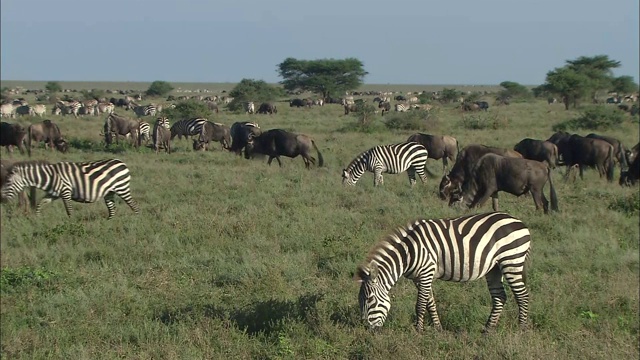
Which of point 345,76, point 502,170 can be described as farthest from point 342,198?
point 345,76

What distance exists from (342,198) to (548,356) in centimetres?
854

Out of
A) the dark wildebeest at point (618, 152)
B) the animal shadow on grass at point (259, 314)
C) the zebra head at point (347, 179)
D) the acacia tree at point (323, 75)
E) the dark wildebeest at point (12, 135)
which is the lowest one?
the animal shadow on grass at point (259, 314)

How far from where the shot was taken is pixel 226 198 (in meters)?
13.8

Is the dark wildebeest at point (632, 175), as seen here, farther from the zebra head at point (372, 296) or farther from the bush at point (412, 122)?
the bush at point (412, 122)

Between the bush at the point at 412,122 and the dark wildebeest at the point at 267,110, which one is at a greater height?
the bush at the point at 412,122

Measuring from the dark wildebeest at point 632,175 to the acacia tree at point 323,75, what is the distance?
177 ft

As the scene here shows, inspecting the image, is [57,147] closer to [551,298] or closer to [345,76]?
[551,298]

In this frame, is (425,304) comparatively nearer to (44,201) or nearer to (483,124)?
(44,201)

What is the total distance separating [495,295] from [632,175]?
433 inches

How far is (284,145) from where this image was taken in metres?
20.1

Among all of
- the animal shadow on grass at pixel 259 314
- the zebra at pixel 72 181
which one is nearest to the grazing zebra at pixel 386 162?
the zebra at pixel 72 181

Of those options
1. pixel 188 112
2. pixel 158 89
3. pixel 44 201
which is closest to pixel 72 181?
pixel 44 201

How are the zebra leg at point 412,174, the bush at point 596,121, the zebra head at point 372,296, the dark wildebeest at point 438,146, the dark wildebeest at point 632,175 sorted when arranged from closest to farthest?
the zebra head at point 372,296, the dark wildebeest at point 632,175, the zebra leg at point 412,174, the dark wildebeest at point 438,146, the bush at point 596,121

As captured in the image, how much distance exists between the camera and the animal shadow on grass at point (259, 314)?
663cm
